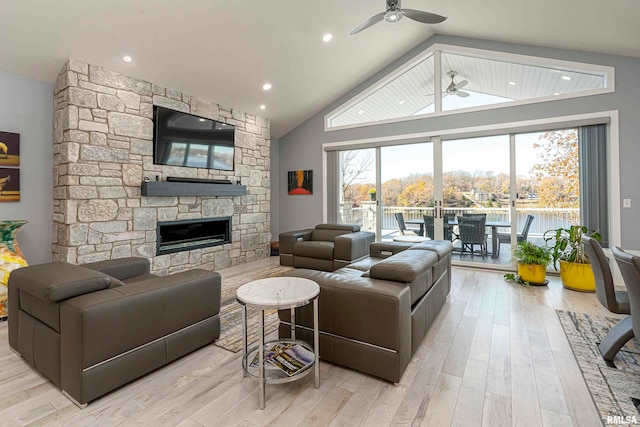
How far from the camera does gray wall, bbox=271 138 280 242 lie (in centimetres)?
699

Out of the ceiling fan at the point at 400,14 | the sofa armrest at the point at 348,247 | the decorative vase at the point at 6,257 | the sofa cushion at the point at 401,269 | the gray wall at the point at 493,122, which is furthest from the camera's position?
the sofa armrest at the point at 348,247

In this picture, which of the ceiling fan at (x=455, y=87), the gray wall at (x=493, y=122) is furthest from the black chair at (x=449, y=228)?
the ceiling fan at (x=455, y=87)

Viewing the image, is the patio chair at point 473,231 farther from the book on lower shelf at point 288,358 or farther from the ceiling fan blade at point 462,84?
the book on lower shelf at point 288,358

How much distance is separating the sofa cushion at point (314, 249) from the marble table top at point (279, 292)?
2.60 metres

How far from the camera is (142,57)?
364 cm

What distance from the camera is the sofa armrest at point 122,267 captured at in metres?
2.59

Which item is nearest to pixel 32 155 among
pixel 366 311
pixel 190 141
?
pixel 190 141

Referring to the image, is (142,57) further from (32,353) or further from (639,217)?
(639,217)

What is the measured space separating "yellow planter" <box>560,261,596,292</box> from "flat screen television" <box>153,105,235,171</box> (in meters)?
5.27

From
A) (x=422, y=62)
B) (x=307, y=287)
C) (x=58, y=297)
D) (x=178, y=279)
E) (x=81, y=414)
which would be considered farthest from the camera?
(x=422, y=62)

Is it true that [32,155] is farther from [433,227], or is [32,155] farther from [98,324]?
[433,227]

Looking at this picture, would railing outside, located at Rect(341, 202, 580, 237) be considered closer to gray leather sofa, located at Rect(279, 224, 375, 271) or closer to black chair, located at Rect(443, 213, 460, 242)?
black chair, located at Rect(443, 213, 460, 242)

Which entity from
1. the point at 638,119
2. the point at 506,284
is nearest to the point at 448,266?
the point at 506,284

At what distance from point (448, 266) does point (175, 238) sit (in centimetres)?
388
